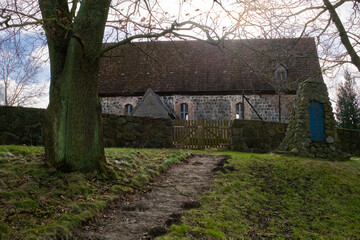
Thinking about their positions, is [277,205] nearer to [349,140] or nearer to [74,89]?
[74,89]

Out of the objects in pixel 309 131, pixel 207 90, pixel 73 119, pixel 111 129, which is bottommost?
pixel 309 131

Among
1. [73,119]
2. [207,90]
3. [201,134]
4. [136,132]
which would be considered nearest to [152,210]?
[73,119]

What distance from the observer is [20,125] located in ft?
31.8

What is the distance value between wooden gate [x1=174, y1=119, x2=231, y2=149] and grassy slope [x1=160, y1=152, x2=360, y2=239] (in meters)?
5.37

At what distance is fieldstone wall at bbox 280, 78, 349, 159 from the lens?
12.8 metres

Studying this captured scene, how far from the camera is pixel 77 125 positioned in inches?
239

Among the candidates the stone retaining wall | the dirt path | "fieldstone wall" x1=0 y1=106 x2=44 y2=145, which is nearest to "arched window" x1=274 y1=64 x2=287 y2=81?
the stone retaining wall

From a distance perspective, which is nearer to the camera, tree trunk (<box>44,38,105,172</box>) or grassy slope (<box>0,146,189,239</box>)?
grassy slope (<box>0,146,189,239</box>)

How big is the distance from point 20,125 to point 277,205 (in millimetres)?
8454

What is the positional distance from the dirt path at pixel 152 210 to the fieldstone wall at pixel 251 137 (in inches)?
267

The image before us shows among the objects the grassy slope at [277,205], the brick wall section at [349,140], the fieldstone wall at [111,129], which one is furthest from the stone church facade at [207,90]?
the grassy slope at [277,205]

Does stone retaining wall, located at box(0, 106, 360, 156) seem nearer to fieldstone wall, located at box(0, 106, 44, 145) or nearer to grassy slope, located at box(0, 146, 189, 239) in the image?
fieldstone wall, located at box(0, 106, 44, 145)

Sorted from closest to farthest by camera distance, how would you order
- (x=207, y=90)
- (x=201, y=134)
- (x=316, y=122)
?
(x=316, y=122) → (x=201, y=134) → (x=207, y=90)

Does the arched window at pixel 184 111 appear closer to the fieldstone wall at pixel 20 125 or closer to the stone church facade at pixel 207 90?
the stone church facade at pixel 207 90
